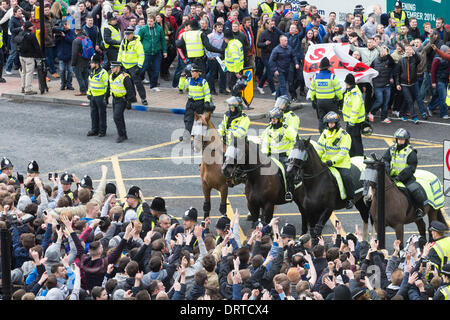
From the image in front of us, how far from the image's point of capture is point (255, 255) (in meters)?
12.1

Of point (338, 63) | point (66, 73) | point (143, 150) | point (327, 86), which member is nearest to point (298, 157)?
point (327, 86)

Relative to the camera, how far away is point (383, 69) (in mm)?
23453

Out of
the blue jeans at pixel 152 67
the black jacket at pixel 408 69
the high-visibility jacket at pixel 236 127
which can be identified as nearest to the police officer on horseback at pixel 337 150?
the high-visibility jacket at pixel 236 127

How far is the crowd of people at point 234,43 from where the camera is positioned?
2375cm

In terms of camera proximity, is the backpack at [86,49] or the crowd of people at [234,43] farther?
the backpack at [86,49]

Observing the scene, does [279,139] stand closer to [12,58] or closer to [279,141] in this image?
[279,141]

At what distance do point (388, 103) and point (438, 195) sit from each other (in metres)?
8.57

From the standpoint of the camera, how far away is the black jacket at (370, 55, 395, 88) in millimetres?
23453

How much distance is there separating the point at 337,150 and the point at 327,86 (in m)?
4.84

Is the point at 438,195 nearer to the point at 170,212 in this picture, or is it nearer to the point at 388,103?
the point at 170,212

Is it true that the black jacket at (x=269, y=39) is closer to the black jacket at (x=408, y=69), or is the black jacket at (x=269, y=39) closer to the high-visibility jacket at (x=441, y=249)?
the black jacket at (x=408, y=69)

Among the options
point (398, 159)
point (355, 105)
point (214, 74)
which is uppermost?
point (214, 74)

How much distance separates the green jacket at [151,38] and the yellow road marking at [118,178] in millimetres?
5992
